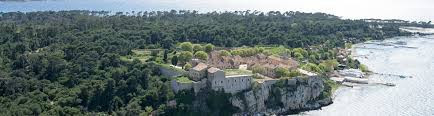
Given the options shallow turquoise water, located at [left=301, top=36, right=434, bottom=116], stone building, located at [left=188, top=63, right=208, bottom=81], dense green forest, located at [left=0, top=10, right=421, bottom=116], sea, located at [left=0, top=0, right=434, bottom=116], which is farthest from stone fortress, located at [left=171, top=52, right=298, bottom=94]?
shallow turquoise water, located at [left=301, top=36, right=434, bottom=116]

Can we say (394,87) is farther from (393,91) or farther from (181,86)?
(181,86)

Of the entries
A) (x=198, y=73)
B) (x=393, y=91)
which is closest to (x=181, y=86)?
(x=198, y=73)

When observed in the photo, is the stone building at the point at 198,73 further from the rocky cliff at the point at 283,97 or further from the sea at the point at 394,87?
the sea at the point at 394,87

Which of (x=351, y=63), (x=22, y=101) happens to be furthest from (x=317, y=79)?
(x=22, y=101)

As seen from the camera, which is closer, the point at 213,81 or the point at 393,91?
the point at 213,81

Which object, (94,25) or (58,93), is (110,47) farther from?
(94,25)

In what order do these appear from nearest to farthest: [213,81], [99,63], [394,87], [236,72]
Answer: [213,81]
[236,72]
[99,63]
[394,87]
